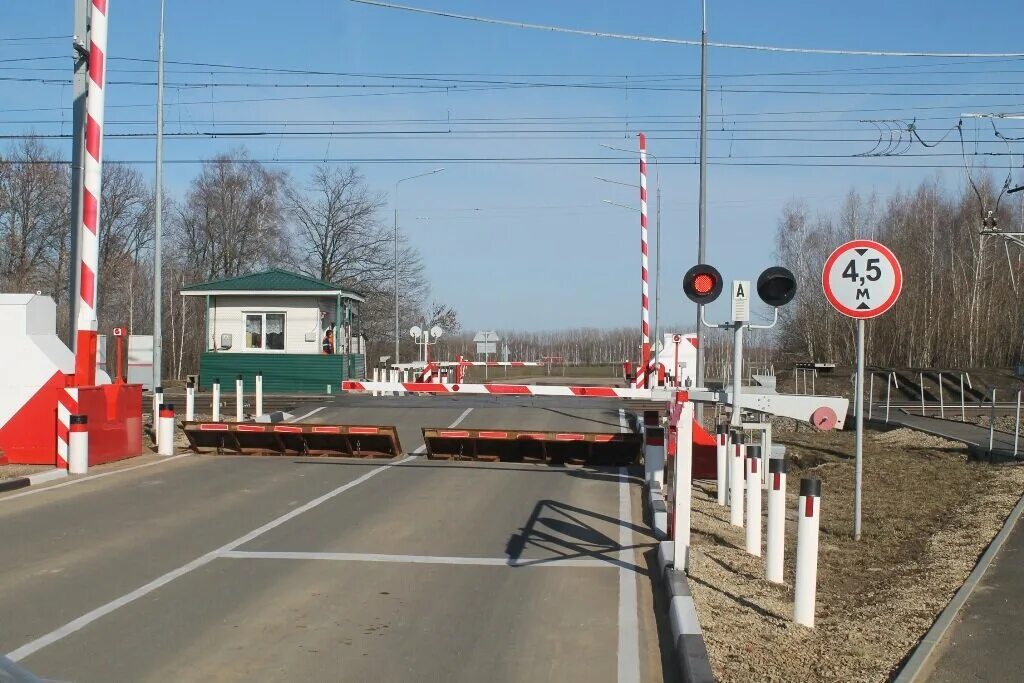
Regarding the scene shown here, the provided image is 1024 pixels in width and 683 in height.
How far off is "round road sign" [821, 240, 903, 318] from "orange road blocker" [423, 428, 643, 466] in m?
6.34

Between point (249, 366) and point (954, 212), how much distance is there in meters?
46.6

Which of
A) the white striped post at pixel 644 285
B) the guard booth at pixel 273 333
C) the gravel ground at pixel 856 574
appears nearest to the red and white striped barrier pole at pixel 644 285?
the white striped post at pixel 644 285

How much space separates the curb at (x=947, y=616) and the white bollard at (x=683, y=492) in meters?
1.91

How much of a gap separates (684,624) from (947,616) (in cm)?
179

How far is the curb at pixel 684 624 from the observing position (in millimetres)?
5199

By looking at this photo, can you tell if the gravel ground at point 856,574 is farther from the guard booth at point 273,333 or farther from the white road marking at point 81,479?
the guard booth at point 273,333

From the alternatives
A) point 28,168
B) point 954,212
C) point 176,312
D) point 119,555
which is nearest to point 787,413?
point 119,555

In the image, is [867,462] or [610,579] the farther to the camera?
[867,462]

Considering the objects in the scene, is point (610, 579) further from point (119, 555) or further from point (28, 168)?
point (28, 168)

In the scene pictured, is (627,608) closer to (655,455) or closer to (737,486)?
(737,486)

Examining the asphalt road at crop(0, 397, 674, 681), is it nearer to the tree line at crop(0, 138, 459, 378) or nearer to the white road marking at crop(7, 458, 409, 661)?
the white road marking at crop(7, 458, 409, 661)

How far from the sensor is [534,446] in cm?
1625

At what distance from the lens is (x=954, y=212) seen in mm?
62188

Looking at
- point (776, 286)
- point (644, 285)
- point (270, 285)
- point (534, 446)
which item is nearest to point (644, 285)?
point (644, 285)
